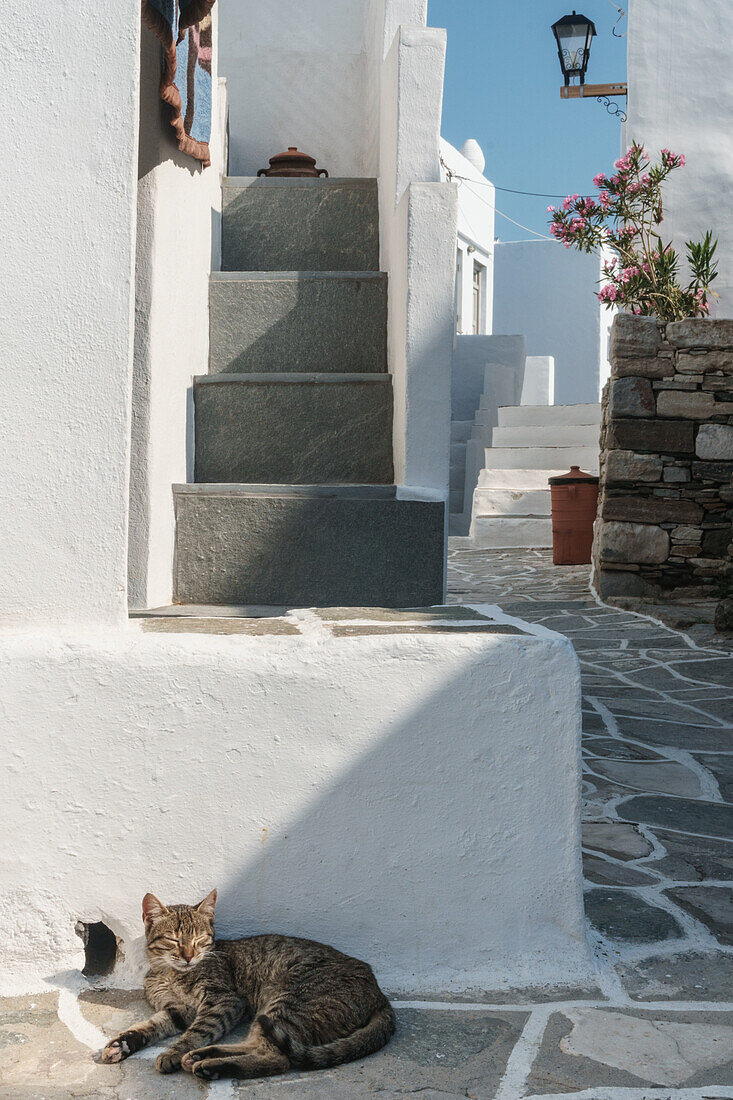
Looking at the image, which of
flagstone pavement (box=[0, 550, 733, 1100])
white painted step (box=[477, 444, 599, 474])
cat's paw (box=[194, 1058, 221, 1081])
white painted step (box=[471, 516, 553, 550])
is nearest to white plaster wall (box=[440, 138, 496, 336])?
white painted step (box=[477, 444, 599, 474])

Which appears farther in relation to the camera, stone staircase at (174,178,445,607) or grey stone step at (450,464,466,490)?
grey stone step at (450,464,466,490)

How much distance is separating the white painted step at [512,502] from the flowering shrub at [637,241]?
278 centimetres

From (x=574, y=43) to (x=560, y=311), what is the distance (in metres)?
7.55

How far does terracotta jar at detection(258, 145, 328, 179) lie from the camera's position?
5.17m

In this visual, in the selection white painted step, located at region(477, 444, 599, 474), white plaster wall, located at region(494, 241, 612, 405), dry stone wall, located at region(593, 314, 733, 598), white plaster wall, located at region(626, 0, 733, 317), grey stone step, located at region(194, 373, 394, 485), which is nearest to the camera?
grey stone step, located at region(194, 373, 394, 485)

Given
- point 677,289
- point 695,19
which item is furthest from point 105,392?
point 695,19

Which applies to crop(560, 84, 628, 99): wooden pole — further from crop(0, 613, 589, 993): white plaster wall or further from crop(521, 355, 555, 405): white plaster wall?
crop(0, 613, 589, 993): white plaster wall

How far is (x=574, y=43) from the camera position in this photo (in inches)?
405

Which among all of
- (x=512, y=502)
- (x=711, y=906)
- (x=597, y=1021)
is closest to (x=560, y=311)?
(x=512, y=502)

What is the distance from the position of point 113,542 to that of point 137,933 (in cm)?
72

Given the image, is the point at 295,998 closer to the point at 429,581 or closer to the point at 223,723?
the point at 223,723

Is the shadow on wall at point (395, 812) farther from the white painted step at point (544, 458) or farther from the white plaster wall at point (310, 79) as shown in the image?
the white painted step at point (544, 458)

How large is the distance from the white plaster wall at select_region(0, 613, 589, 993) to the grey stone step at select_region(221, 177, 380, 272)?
3084 millimetres

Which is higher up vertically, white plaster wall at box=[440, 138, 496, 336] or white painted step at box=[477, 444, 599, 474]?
white plaster wall at box=[440, 138, 496, 336]
